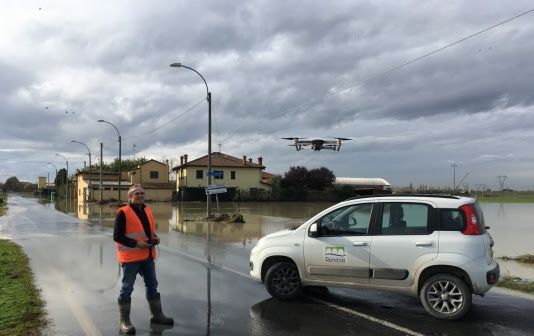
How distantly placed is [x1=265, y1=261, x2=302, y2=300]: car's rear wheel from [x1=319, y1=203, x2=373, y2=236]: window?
840 millimetres

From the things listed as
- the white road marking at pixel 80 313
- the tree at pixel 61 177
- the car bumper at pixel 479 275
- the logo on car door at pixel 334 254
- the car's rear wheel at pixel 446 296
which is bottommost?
the white road marking at pixel 80 313

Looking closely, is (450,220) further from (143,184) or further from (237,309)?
(143,184)

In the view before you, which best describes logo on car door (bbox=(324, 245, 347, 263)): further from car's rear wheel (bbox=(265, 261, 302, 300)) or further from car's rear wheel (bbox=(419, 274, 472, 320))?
car's rear wheel (bbox=(419, 274, 472, 320))

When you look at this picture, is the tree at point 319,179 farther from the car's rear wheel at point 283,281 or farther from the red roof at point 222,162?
the car's rear wheel at point 283,281

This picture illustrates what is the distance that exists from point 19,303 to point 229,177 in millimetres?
66385

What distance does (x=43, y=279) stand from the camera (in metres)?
9.88

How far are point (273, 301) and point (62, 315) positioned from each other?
10.1 feet

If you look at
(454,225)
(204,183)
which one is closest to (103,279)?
(454,225)

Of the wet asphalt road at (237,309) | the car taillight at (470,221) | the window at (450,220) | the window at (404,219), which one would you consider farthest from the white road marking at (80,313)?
the car taillight at (470,221)

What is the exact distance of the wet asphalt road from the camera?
21.2ft

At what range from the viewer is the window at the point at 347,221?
7645mm

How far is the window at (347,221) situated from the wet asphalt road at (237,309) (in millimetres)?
1112

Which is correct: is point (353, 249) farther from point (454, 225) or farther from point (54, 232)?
point (54, 232)

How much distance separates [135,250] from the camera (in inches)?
258
